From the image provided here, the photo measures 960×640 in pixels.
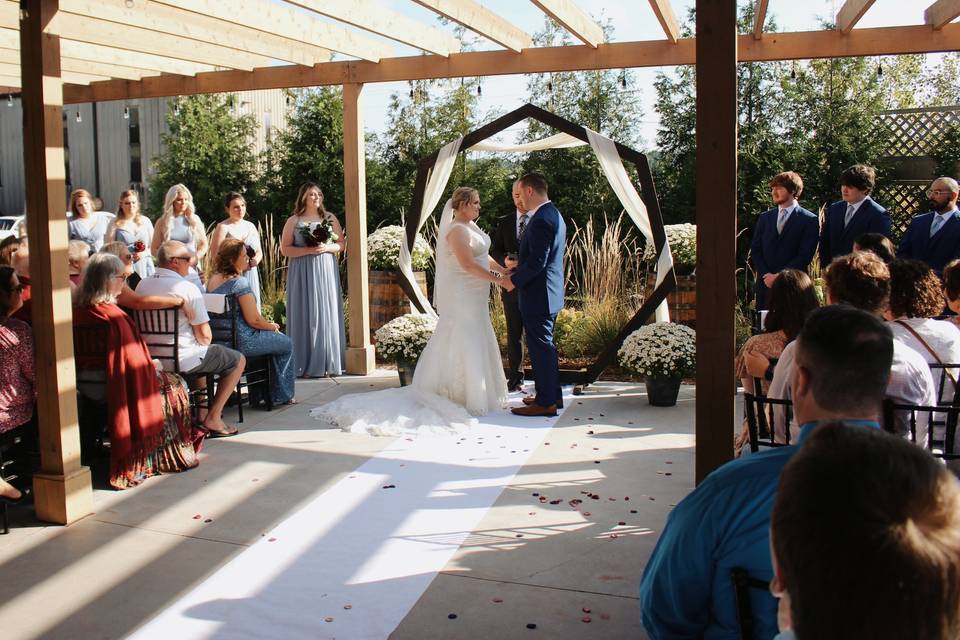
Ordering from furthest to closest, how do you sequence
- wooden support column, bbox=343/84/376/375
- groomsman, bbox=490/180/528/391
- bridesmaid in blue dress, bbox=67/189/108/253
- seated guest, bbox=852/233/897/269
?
bridesmaid in blue dress, bbox=67/189/108/253 < wooden support column, bbox=343/84/376/375 < groomsman, bbox=490/180/528/391 < seated guest, bbox=852/233/897/269

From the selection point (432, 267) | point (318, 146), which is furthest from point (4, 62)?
point (318, 146)

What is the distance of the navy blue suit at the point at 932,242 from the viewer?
5.86m

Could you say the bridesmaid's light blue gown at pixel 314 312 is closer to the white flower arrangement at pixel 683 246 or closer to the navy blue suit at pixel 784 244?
the white flower arrangement at pixel 683 246

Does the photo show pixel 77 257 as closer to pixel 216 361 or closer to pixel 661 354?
pixel 216 361

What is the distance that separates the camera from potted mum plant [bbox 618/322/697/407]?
612 centimetres

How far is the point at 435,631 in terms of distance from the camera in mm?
2928

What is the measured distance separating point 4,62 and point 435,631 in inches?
228

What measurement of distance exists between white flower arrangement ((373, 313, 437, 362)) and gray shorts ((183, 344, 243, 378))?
139 cm

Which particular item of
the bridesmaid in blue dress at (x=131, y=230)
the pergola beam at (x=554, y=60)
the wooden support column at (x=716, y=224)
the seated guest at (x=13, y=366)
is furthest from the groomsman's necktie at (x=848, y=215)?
the bridesmaid in blue dress at (x=131, y=230)

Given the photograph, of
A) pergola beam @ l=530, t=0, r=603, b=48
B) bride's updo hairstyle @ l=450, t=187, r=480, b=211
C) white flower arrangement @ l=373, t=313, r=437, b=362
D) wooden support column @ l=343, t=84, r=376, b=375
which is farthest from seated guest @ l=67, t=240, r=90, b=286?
pergola beam @ l=530, t=0, r=603, b=48

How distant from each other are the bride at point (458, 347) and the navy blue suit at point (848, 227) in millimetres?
2301

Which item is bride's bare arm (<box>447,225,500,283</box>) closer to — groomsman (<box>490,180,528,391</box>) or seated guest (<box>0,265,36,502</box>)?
groomsman (<box>490,180,528,391</box>)

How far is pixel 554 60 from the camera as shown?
6754mm

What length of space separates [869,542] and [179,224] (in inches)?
282
